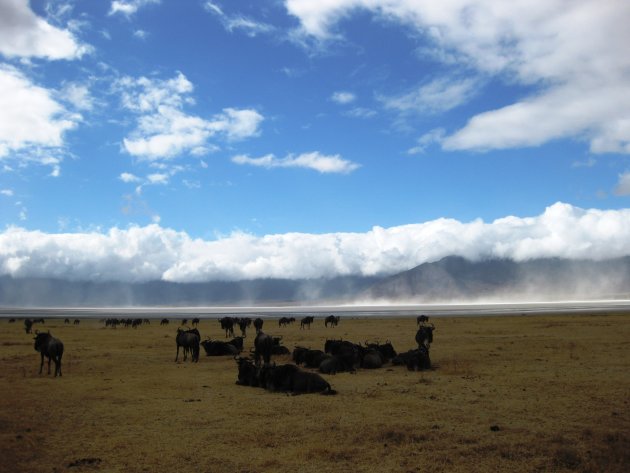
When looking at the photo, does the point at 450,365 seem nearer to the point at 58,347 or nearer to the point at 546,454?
the point at 546,454

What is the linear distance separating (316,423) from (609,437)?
21.3ft

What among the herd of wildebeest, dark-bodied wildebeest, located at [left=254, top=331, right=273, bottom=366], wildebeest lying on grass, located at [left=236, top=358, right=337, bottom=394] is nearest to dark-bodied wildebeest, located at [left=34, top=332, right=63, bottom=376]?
the herd of wildebeest

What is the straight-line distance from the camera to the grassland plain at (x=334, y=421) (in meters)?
10.2

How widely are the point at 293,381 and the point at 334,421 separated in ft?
15.8

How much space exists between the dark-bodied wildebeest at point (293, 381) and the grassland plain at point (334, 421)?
0.69 meters

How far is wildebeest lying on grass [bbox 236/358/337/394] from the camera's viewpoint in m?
17.5

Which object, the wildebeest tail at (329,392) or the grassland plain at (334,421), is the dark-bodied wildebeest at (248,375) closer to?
the grassland plain at (334,421)

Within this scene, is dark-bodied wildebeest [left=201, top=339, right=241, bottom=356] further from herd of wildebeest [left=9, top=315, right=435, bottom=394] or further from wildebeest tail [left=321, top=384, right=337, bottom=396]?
wildebeest tail [left=321, top=384, right=337, bottom=396]

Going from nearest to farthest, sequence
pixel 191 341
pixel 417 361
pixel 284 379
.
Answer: pixel 284 379 < pixel 417 361 < pixel 191 341

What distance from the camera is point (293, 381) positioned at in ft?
58.4

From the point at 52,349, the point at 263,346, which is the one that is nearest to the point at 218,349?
the point at 263,346

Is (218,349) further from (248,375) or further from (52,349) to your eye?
(248,375)

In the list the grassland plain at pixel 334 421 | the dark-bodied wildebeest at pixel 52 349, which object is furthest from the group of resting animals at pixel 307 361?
the dark-bodied wildebeest at pixel 52 349

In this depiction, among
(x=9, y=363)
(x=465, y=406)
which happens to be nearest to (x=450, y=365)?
(x=465, y=406)
